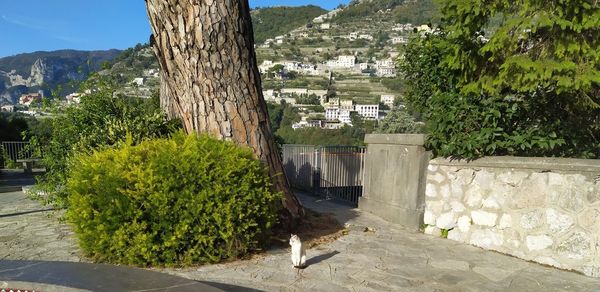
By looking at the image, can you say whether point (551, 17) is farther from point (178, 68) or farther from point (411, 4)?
point (411, 4)

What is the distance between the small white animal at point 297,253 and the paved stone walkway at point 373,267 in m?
0.09

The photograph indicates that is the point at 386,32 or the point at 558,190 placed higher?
the point at 386,32

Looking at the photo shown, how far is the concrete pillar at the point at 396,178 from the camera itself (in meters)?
5.86

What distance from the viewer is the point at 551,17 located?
412cm

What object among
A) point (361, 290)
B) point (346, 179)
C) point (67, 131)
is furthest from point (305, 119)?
point (361, 290)

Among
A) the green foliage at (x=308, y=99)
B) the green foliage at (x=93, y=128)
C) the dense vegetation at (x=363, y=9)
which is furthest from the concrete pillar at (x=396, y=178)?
the dense vegetation at (x=363, y=9)

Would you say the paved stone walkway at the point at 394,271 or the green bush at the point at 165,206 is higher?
the green bush at the point at 165,206

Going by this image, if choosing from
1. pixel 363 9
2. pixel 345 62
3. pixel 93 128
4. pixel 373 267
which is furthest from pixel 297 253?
pixel 363 9

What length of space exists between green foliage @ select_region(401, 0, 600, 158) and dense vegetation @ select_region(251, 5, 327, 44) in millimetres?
74668

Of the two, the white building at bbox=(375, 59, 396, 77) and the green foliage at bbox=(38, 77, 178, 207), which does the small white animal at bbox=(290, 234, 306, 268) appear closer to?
the green foliage at bbox=(38, 77, 178, 207)

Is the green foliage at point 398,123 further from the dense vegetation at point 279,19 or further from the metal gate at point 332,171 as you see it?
the dense vegetation at point 279,19

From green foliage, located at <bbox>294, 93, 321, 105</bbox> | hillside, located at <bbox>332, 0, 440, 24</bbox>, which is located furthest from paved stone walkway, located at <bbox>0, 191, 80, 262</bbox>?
hillside, located at <bbox>332, 0, 440, 24</bbox>

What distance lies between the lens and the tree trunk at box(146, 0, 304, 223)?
15.5 ft

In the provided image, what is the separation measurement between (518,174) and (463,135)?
33.1 inches
